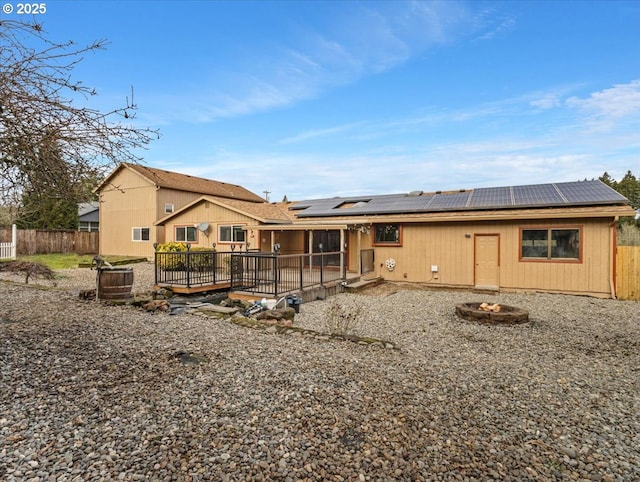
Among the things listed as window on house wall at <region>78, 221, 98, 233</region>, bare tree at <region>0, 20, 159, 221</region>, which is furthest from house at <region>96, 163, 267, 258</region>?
bare tree at <region>0, 20, 159, 221</region>

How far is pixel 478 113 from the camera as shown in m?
14.5

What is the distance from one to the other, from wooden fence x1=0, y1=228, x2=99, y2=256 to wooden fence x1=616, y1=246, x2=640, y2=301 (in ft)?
99.4

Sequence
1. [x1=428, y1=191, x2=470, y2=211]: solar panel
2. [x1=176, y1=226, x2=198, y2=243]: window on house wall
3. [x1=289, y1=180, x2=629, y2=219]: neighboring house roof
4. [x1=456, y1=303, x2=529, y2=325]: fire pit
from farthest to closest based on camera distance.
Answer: [x1=176, y1=226, x2=198, y2=243]: window on house wall, [x1=428, y1=191, x2=470, y2=211]: solar panel, [x1=289, y1=180, x2=629, y2=219]: neighboring house roof, [x1=456, y1=303, x2=529, y2=325]: fire pit

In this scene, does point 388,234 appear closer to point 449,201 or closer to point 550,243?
point 449,201

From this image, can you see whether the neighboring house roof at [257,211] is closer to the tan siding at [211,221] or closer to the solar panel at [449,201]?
the tan siding at [211,221]

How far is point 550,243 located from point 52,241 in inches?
1162

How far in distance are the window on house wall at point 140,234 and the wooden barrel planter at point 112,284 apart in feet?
49.6

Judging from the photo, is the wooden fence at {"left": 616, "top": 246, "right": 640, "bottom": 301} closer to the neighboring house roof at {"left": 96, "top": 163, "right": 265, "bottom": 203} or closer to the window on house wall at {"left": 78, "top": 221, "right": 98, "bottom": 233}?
the neighboring house roof at {"left": 96, "top": 163, "right": 265, "bottom": 203}

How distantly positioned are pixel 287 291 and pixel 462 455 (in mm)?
7386

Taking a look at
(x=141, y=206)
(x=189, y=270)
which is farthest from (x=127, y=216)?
(x=189, y=270)

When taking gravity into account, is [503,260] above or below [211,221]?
below

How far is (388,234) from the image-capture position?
14.1 meters

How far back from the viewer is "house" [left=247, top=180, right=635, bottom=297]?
10.7 metres

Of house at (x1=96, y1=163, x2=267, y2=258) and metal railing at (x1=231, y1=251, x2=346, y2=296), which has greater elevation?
house at (x1=96, y1=163, x2=267, y2=258)
